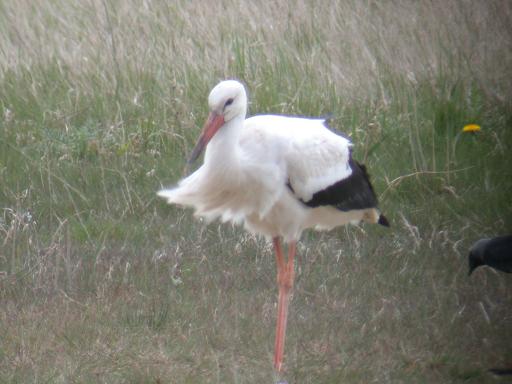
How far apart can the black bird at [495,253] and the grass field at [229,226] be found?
17.3 inches

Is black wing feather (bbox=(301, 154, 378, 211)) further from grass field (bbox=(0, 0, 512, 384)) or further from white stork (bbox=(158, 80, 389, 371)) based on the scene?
grass field (bbox=(0, 0, 512, 384))

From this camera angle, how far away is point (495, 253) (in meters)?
5.35

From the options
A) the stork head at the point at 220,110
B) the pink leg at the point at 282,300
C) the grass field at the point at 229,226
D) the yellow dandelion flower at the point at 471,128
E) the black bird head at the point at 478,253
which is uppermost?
the stork head at the point at 220,110

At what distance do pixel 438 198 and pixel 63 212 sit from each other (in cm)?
234

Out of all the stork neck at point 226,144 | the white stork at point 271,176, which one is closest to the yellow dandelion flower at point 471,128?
the white stork at point 271,176

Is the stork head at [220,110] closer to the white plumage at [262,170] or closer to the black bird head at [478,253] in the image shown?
the white plumage at [262,170]

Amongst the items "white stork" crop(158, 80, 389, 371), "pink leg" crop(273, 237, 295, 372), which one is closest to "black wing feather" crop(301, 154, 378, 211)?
"white stork" crop(158, 80, 389, 371)

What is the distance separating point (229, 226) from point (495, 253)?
203 centimetres

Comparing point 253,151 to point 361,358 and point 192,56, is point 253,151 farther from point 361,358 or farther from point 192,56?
point 192,56

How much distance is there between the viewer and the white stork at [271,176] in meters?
5.18

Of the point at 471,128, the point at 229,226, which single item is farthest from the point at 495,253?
the point at 471,128

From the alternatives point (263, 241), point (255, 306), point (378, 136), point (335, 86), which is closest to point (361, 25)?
point (335, 86)

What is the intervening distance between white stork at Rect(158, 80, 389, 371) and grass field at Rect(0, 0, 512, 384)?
0.50 m

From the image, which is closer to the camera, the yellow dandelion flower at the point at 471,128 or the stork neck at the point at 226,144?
the stork neck at the point at 226,144
